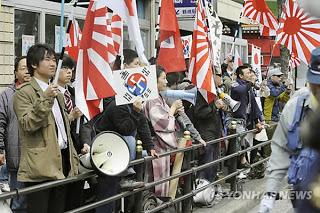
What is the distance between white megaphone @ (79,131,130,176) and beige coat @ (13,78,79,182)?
0.38 metres

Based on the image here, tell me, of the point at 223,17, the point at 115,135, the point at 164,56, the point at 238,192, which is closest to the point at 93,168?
the point at 115,135

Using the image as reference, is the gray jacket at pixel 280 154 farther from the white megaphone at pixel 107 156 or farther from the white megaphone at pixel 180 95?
the white megaphone at pixel 180 95

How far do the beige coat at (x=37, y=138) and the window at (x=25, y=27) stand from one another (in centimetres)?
644

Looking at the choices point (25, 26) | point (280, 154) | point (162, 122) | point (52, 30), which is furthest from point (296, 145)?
point (52, 30)

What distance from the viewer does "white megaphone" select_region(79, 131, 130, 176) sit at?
5105mm

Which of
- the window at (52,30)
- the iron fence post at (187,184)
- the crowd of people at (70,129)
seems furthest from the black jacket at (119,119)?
the window at (52,30)

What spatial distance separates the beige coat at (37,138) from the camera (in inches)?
180

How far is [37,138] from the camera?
15.5ft

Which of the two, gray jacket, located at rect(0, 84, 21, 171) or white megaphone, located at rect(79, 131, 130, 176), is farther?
gray jacket, located at rect(0, 84, 21, 171)

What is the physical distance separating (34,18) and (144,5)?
5790 millimetres

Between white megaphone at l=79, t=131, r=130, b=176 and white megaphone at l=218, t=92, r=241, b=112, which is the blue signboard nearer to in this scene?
white megaphone at l=218, t=92, r=241, b=112

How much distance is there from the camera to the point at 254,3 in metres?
12.3

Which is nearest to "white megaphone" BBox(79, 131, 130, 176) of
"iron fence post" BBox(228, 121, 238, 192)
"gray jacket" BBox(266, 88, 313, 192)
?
"gray jacket" BBox(266, 88, 313, 192)

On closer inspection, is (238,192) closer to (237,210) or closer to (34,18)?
A: (237,210)
